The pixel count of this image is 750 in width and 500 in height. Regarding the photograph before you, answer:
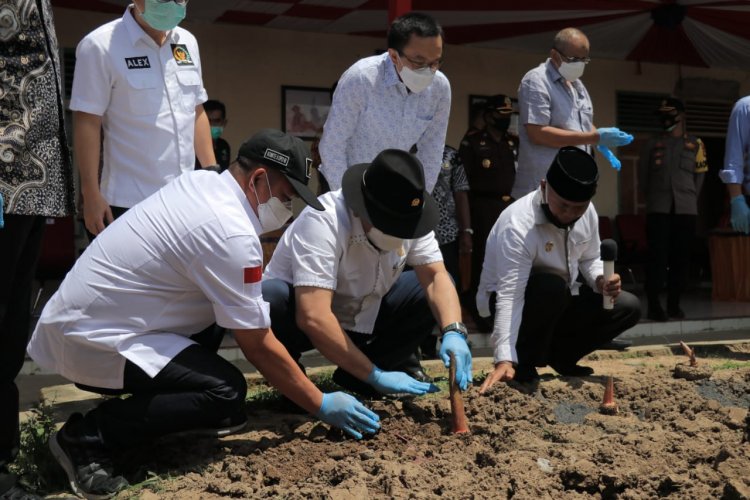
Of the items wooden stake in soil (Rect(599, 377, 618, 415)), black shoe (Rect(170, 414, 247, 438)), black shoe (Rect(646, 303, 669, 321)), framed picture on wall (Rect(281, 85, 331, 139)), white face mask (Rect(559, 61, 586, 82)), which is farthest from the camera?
framed picture on wall (Rect(281, 85, 331, 139))

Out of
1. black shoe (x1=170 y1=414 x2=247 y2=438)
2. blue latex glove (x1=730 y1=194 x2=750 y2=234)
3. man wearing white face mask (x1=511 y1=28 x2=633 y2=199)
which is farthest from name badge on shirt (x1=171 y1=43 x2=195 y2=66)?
blue latex glove (x1=730 y1=194 x2=750 y2=234)

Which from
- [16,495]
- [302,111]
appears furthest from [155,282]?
[302,111]

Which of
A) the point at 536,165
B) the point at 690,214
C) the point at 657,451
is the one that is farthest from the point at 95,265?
the point at 690,214

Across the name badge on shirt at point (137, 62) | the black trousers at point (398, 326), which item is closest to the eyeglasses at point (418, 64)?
the black trousers at point (398, 326)

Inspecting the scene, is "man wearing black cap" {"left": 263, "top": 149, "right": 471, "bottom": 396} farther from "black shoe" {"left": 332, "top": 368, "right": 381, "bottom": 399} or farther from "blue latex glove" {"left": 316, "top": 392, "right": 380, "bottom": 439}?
"blue latex glove" {"left": 316, "top": 392, "right": 380, "bottom": 439}

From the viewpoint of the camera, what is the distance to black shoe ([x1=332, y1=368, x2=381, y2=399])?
12.6 feet

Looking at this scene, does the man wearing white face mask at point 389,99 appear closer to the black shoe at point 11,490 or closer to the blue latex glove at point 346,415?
the blue latex glove at point 346,415

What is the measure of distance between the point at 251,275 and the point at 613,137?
2.85 m

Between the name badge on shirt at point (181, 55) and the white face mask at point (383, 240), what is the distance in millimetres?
1040

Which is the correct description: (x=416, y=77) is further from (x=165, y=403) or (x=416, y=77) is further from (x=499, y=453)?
(x=165, y=403)

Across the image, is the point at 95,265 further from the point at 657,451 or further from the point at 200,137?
the point at 657,451

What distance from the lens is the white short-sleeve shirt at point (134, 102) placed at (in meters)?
3.41

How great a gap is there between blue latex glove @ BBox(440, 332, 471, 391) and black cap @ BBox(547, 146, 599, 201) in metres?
0.86

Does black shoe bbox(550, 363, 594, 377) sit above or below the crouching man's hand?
below
